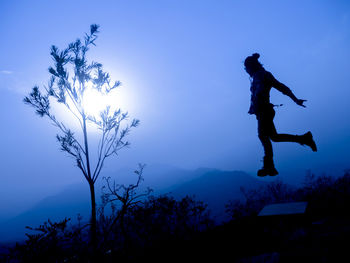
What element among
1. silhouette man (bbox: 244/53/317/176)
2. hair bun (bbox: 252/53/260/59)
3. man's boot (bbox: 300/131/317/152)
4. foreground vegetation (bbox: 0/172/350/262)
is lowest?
foreground vegetation (bbox: 0/172/350/262)

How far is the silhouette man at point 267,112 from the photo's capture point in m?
2.86

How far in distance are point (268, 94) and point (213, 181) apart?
20422cm

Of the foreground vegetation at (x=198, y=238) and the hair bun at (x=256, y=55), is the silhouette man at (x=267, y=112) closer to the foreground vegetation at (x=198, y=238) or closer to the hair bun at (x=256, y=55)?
the hair bun at (x=256, y=55)

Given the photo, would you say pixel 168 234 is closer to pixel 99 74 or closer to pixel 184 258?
pixel 184 258

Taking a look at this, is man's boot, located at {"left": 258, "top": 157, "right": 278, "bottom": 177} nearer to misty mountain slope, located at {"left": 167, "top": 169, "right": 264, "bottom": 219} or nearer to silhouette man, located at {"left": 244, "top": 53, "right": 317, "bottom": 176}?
silhouette man, located at {"left": 244, "top": 53, "right": 317, "bottom": 176}

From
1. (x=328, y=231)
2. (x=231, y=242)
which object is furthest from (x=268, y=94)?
(x=231, y=242)

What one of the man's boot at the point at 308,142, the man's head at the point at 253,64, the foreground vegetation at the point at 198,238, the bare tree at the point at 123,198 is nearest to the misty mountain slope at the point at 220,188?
the foreground vegetation at the point at 198,238

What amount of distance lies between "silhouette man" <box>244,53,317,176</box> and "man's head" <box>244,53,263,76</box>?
0.09 metres

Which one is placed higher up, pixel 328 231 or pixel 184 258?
pixel 328 231

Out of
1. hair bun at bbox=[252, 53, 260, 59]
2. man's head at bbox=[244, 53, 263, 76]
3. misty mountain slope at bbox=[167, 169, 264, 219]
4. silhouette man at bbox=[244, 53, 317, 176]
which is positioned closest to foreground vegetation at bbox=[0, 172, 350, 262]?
silhouette man at bbox=[244, 53, 317, 176]

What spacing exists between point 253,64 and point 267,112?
86cm

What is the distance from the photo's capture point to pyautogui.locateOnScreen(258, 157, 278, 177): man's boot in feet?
9.12

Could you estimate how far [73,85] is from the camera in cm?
784

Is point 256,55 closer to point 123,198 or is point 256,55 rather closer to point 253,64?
point 253,64
